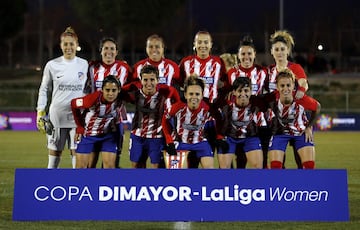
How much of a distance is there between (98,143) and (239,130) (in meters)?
1.48

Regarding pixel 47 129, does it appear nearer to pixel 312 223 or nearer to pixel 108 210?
pixel 108 210

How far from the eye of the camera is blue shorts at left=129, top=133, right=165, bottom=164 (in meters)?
9.03

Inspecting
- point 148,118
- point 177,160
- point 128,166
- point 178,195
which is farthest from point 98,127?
point 128,166

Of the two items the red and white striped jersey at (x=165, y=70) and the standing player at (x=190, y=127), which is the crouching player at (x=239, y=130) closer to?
the standing player at (x=190, y=127)

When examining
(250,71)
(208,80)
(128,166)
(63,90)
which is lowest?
(128,166)

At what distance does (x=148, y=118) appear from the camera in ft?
29.5

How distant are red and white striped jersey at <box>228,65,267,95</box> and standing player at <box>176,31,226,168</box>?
0.42 feet

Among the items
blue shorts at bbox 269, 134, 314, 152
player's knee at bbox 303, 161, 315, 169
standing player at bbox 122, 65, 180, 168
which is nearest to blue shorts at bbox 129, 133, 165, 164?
standing player at bbox 122, 65, 180, 168

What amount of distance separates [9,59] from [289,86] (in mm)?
41635

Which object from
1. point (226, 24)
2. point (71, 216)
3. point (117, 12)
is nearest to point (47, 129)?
point (71, 216)

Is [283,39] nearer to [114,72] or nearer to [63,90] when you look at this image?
[114,72]

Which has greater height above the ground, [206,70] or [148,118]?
[206,70]

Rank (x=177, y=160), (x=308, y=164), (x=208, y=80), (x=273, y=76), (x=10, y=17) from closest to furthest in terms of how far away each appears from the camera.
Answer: (x=177, y=160)
(x=308, y=164)
(x=208, y=80)
(x=273, y=76)
(x=10, y=17)

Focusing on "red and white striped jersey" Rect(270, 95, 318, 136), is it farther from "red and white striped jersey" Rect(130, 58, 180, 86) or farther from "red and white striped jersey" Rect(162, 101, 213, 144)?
"red and white striped jersey" Rect(130, 58, 180, 86)
